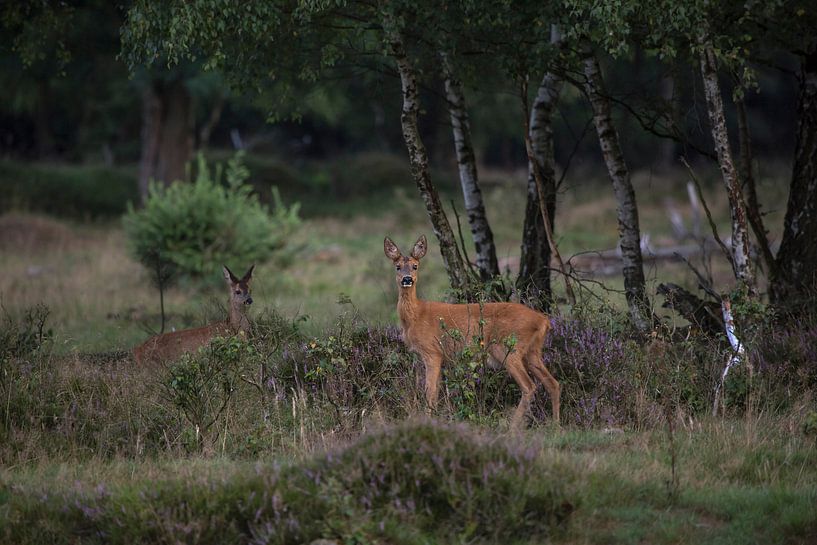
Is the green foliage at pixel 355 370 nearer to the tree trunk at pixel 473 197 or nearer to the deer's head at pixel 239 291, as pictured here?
the deer's head at pixel 239 291

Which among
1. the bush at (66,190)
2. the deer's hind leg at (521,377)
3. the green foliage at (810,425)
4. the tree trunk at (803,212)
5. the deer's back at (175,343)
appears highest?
the bush at (66,190)

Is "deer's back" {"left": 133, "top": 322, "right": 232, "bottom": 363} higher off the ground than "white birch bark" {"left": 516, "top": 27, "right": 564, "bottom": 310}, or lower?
lower

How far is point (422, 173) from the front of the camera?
1134 centimetres

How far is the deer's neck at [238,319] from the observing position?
1143 centimetres

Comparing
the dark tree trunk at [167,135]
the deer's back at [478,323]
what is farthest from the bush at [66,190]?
the deer's back at [478,323]

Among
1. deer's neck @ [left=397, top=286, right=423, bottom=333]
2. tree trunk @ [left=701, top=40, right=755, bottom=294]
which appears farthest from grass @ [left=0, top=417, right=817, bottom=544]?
tree trunk @ [left=701, top=40, right=755, bottom=294]

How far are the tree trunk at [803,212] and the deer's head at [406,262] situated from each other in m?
3.88

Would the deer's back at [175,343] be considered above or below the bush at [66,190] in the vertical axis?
below

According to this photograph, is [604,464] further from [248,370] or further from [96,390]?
[96,390]

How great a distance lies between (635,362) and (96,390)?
185 inches

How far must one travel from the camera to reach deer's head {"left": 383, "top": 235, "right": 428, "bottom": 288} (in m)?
9.66

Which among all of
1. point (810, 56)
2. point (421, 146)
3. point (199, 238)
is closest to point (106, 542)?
point (421, 146)

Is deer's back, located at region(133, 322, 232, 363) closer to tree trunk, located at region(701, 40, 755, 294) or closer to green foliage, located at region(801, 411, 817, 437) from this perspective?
tree trunk, located at region(701, 40, 755, 294)

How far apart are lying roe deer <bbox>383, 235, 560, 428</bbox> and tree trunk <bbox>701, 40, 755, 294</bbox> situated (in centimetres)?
210
